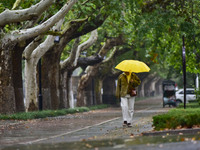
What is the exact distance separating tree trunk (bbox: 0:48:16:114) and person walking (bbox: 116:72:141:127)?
8.37 meters

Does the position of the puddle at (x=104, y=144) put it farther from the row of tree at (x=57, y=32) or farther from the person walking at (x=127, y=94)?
the row of tree at (x=57, y=32)

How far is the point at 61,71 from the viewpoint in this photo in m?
39.9

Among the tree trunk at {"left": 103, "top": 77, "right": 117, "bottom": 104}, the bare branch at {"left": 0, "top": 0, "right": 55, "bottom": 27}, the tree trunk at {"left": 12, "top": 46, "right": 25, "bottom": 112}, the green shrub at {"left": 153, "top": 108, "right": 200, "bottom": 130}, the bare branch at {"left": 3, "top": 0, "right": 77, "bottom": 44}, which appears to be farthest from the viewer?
the tree trunk at {"left": 103, "top": 77, "right": 117, "bottom": 104}

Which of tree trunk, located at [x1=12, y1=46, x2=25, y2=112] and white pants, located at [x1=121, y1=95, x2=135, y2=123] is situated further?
tree trunk, located at [x1=12, y1=46, x2=25, y2=112]

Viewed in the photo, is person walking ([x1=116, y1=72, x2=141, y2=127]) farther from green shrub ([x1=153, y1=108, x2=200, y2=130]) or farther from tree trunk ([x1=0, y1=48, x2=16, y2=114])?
tree trunk ([x1=0, y1=48, x2=16, y2=114])

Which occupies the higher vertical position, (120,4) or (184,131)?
(120,4)

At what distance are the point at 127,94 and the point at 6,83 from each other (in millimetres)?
8869

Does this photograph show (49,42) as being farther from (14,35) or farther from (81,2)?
(14,35)

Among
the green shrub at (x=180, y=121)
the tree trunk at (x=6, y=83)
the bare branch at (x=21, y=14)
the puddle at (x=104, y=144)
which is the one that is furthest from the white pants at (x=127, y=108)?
the tree trunk at (x=6, y=83)

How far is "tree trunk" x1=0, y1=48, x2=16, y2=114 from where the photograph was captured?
25328 millimetres

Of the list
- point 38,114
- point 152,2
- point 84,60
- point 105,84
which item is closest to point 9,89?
point 38,114

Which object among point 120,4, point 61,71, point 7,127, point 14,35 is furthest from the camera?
point 61,71

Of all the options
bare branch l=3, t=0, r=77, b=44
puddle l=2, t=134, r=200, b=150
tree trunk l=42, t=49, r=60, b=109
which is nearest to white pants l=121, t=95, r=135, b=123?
puddle l=2, t=134, r=200, b=150

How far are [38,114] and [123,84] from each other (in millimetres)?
9917
